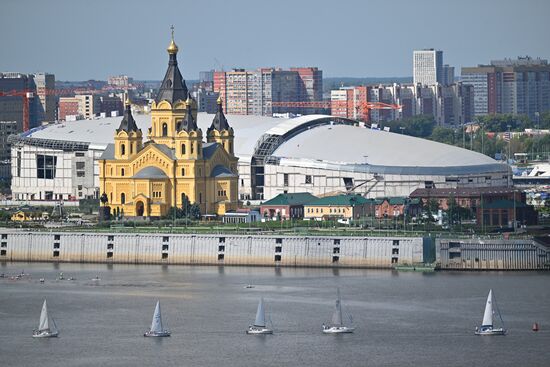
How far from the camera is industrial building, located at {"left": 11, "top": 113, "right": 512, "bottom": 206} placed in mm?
70438

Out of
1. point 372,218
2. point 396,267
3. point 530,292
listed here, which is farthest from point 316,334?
point 372,218

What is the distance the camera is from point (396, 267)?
5353 cm

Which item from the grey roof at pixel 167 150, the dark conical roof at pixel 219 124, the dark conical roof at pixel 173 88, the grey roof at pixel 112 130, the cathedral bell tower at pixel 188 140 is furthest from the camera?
the grey roof at pixel 112 130

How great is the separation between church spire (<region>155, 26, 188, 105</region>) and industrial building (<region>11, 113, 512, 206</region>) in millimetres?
7576

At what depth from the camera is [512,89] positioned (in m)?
156

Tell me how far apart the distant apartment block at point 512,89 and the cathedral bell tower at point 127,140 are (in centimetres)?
9156

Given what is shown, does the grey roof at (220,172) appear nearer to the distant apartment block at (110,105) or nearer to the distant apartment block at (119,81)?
the distant apartment block at (110,105)

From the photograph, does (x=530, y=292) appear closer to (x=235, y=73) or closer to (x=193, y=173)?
(x=193, y=173)

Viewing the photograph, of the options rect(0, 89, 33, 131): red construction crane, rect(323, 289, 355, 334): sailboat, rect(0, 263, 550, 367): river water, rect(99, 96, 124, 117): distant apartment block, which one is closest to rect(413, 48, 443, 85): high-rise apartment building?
rect(99, 96, 124, 117): distant apartment block

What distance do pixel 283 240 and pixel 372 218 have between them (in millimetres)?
8250

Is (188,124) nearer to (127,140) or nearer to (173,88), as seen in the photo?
(173,88)

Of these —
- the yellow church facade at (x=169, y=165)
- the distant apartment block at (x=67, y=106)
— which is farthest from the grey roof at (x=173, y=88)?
the distant apartment block at (x=67, y=106)

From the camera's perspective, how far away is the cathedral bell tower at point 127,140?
64.4 m

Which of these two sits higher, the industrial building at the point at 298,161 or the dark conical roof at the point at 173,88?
the dark conical roof at the point at 173,88
